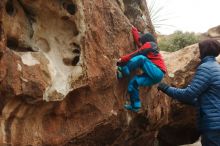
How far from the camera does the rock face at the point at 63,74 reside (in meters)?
6.26

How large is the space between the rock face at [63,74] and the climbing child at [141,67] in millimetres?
192

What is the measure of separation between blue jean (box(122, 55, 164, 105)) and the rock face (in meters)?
0.23

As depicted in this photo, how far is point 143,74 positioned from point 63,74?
65.1 inches

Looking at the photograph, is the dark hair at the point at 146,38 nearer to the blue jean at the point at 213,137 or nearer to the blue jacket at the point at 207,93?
the blue jacket at the point at 207,93

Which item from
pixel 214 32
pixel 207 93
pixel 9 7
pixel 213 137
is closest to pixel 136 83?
pixel 207 93

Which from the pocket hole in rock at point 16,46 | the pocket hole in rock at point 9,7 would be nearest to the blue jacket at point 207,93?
the pocket hole in rock at point 16,46

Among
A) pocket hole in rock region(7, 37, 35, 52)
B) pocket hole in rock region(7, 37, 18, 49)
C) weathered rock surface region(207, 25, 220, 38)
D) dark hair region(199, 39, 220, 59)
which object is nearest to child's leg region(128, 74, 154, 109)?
dark hair region(199, 39, 220, 59)

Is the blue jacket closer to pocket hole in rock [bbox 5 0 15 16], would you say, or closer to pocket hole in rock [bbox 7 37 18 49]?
pocket hole in rock [bbox 7 37 18 49]

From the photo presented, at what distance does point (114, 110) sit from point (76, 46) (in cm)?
150

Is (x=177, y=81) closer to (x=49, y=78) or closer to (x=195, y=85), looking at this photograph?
(x=195, y=85)

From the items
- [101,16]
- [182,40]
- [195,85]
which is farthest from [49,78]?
[182,40]

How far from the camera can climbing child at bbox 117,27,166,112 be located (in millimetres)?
7629

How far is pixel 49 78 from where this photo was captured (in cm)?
667

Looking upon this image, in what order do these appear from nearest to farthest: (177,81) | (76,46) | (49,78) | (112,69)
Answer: (49,78) → (76,46) → (112,69) → (177,81)
